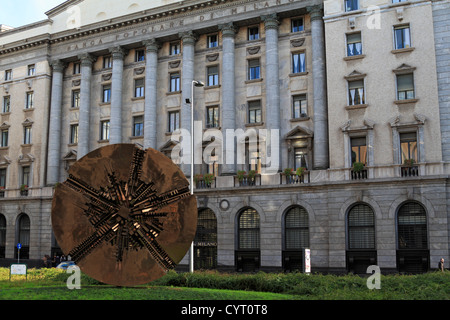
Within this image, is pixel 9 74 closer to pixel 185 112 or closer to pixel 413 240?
pixel 185 112

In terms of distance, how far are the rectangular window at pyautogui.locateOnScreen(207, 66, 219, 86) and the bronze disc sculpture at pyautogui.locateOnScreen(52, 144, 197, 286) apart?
28.4m

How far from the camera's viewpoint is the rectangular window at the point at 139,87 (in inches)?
1879

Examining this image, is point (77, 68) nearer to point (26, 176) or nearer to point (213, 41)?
point (26, 176)

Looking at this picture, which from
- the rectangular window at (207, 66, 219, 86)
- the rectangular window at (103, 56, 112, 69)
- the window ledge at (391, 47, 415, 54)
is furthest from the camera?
the rectangular window at (103, 56, 112, 69)

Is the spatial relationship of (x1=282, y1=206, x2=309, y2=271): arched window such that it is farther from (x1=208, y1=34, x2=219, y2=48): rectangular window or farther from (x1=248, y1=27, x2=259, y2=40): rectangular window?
(x1=208, y1=34, x2=219, y2=48): rectangular window

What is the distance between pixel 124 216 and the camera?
656 inches

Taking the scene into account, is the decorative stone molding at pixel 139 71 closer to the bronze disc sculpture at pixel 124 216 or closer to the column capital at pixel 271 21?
the column capital at pixel 271 21

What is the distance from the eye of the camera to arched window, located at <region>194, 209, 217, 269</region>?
41250mm

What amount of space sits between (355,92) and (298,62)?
6017 millimetres

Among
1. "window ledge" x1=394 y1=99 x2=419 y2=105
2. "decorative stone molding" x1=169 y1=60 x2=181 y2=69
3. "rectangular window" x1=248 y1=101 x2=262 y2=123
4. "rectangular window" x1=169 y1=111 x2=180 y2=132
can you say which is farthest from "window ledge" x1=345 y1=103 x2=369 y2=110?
"decorative stone molding" x1=169 y1=60 x2=181 y2=69

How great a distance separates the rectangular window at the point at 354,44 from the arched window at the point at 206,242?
1668cm

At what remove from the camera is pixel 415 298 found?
15938 mm

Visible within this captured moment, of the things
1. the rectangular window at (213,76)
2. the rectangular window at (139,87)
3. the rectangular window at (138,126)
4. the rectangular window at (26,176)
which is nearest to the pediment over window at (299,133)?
the rectangular window at (213,76)

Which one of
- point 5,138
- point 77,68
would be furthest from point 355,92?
point 5,138
